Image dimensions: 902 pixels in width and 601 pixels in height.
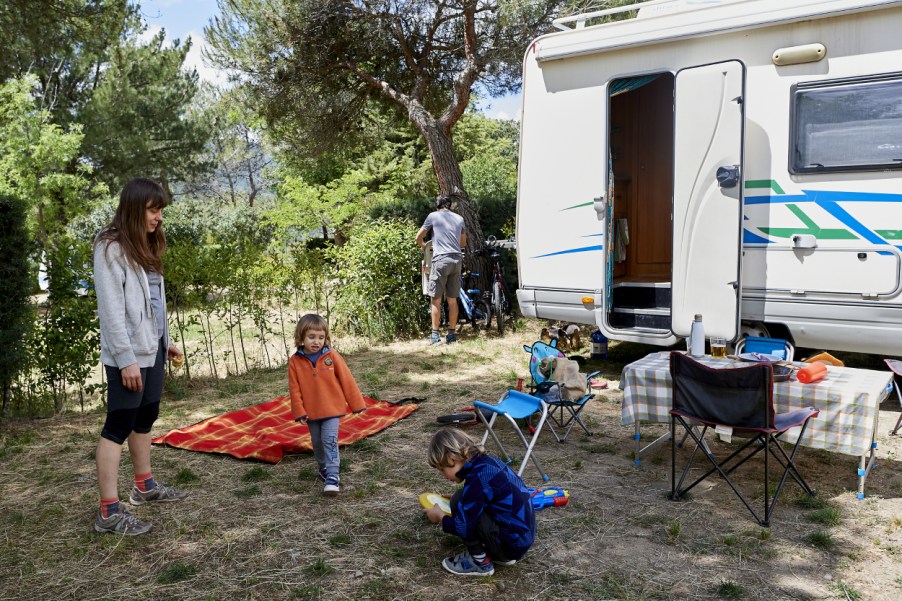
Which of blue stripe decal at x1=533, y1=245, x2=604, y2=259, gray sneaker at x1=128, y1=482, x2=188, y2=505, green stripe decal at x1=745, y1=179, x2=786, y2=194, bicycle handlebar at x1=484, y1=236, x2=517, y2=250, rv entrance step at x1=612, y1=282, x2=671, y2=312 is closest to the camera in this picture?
gray sneaker at x1=128, y1=482, x2=188, y2=505

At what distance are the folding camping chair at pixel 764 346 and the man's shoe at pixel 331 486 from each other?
2.98m

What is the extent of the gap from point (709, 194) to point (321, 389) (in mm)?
3143

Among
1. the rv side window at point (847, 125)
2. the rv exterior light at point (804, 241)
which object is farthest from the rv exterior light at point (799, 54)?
the rv exterior light at point (804, 241)

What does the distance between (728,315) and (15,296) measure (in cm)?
504

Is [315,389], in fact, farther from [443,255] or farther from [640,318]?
[443,255]

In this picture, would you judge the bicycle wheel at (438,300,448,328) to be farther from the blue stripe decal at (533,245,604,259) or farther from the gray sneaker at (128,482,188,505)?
the gray sneaker at (128,482,188,505)

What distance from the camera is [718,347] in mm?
4992

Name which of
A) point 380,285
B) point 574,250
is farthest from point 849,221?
point 380,285

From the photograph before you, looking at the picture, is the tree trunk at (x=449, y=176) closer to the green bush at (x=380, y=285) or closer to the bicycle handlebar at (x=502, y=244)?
the bicycle handlebar at (x=502, y=244)

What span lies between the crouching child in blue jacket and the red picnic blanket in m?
1.83

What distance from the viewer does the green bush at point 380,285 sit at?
26.9 feet

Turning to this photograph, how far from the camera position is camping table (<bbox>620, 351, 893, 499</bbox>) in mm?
3621

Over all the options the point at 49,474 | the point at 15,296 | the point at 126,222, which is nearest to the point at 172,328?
the point at 15,296

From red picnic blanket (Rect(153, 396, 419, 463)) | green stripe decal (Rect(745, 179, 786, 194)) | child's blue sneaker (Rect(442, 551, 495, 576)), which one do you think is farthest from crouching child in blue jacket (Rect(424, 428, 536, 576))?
green stripe decal (Rect(745, 179, 786, 194))
